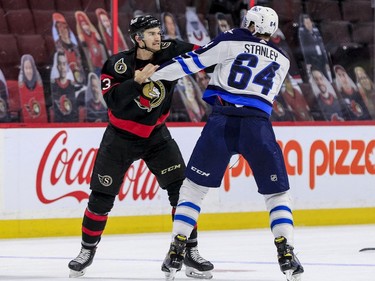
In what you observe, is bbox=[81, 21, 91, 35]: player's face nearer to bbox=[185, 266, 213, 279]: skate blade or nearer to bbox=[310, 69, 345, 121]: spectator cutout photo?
bbox=[310, 69, 345, 121]: spectator cutout photo

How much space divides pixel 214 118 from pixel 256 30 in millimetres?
461

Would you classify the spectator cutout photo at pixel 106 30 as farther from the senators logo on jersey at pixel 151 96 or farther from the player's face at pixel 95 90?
the senators logo on jersey at pixel 151 96

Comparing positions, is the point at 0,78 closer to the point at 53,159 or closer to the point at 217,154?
the point at 53,159

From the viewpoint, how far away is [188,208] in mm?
5250

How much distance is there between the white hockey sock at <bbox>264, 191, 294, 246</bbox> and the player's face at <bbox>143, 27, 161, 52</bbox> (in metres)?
0.99

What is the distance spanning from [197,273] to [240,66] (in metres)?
1.17

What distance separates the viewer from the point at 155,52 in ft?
18.6

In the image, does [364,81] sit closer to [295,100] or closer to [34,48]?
[295,100]

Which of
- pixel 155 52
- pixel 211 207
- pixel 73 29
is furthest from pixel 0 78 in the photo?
pixel 155 52

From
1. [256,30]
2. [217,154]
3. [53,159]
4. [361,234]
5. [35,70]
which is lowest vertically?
[361,234]

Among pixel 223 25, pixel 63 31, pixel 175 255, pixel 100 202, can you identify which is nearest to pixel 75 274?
pixel 100 202

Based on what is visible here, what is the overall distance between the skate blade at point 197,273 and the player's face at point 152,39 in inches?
45.1

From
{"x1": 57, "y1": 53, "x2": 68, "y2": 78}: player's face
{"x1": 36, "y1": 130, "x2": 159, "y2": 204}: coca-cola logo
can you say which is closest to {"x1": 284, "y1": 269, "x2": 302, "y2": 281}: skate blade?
{"x1": 36, "y1": 130, "x2": 159, "y2": 204}: coca-cola logo

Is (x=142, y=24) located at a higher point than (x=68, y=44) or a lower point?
higher
